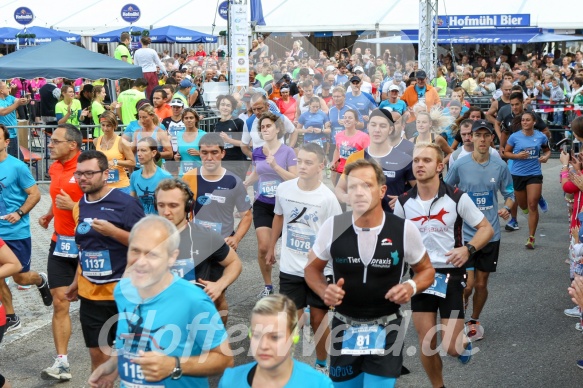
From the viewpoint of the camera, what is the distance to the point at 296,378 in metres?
3.71

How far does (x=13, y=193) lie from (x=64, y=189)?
113 centimetres

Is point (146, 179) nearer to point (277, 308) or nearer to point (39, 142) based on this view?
point (277, 308)

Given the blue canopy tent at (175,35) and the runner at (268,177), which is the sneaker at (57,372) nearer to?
the runner at (268,177)

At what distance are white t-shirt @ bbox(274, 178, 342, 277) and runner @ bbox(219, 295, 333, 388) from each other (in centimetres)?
309

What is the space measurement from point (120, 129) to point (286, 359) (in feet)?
41.0

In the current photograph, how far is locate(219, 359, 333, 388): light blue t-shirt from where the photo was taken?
3695 mm

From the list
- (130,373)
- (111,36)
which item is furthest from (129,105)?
(111,36)

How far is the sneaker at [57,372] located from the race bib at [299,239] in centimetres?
196

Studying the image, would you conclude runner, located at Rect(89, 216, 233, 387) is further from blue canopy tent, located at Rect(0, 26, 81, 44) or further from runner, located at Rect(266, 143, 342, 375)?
blue canopy tent, located at Rect(0, 26, 81, 44)

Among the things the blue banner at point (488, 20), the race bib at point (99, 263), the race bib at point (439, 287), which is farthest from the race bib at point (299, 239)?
the blue banner at point (488, 20)

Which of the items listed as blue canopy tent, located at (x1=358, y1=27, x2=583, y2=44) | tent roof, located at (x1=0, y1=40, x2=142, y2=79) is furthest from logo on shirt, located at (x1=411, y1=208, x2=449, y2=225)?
blue canopy tent, located at (x1=358, y1=27, x2=583, y2=44)

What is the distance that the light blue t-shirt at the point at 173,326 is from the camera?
4.10 meters

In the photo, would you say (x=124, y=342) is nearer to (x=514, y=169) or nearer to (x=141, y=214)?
(x=141, y=214)

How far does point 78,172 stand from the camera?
6051 millimetres
